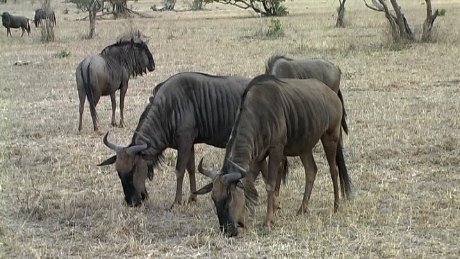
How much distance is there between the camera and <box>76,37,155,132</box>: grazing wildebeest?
34.8 ft

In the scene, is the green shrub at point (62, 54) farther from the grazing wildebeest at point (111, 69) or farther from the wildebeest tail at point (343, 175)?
the wildebeest tail at point (343, 175)

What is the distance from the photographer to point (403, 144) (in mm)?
8859

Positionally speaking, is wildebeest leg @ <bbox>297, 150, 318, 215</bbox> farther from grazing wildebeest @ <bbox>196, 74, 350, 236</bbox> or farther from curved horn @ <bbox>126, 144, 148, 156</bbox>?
curved horn @ <bbox>126, 144, 148, 156</bbox>

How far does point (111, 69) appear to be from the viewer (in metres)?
10.9

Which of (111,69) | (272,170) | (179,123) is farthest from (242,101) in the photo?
(111,69)

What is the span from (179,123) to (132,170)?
2.19 feet

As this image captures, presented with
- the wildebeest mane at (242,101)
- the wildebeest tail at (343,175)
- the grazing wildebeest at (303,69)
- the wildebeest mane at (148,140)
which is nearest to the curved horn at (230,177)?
the wildebeest mane at (242,101)

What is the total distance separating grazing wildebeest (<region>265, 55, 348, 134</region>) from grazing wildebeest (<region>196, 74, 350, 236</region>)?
227 cm

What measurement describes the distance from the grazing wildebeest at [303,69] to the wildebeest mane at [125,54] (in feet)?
9.36

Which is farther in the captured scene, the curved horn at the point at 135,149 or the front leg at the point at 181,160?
the front leg at the point at 181,160

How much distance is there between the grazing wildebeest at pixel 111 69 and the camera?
418 inches

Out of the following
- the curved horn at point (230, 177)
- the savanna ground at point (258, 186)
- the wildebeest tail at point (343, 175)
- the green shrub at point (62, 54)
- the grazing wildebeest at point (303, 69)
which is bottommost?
the green shrub at point (62, 54)

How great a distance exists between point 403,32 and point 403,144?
12160 mm

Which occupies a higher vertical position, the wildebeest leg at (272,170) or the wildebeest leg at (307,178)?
the wildebeest leg at (272,170)
